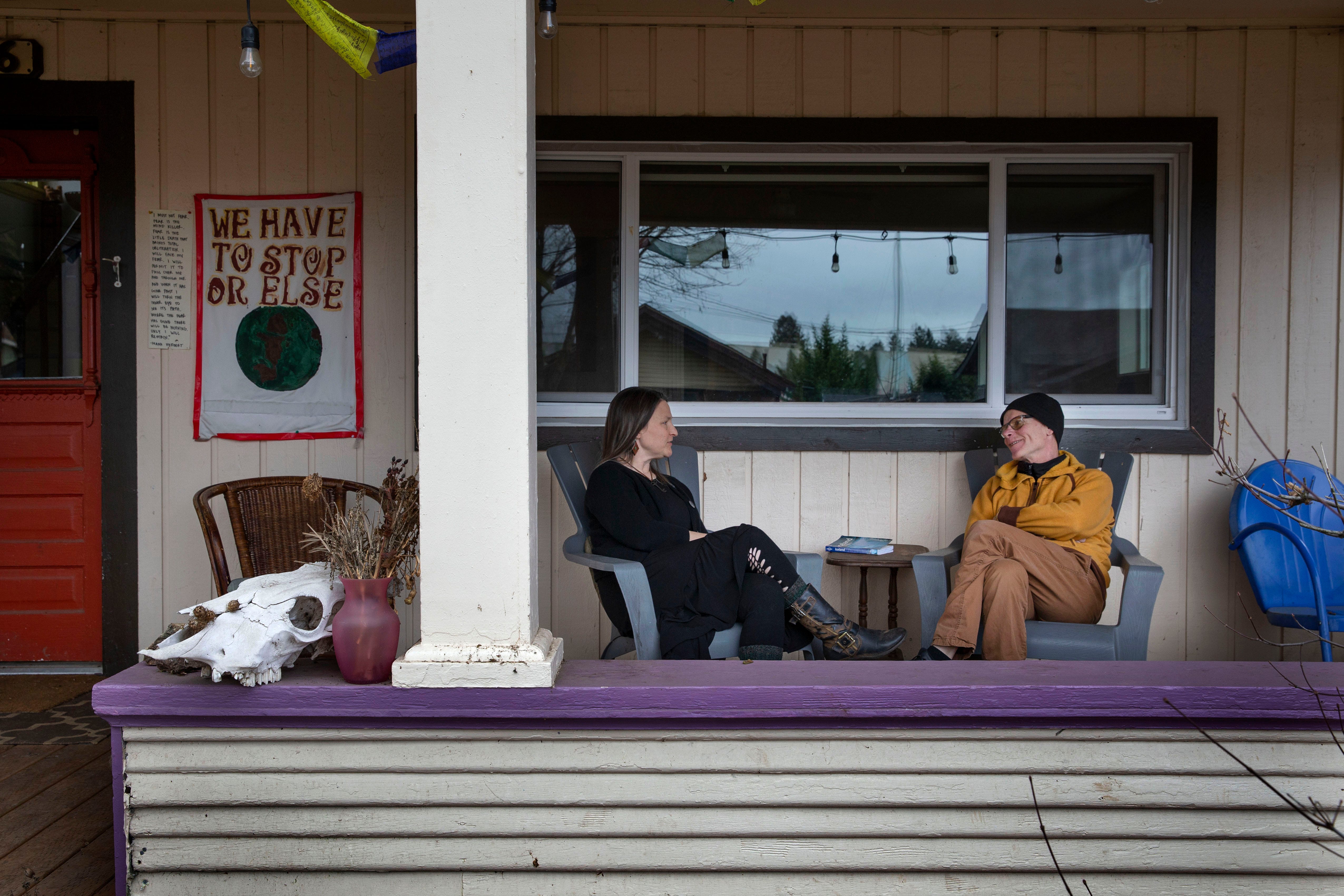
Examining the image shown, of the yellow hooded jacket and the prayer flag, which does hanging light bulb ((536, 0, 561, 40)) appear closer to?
the prayer flag

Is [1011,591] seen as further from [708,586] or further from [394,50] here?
[394,50]

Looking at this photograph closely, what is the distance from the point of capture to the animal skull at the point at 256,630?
1520mm

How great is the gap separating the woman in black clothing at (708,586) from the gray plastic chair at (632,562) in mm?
35

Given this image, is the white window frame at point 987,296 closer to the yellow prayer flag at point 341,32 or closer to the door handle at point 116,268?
the yellow prayer flag at point 341,32

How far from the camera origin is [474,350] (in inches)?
62.0

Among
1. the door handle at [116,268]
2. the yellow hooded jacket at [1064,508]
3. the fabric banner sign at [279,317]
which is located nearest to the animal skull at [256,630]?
the fabric banner sign at [279,317]

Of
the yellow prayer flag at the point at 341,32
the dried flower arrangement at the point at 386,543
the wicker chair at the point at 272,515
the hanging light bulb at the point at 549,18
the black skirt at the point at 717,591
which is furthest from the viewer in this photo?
the wicker chair at the point at 272,515

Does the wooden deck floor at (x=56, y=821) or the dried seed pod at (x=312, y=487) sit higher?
the dried seed pod at (x=312, y=487)

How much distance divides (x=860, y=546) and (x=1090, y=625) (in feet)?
2.40

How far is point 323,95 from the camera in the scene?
10.4ft

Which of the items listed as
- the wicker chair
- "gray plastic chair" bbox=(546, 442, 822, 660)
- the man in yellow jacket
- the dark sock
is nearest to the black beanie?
the man in yellow jacket

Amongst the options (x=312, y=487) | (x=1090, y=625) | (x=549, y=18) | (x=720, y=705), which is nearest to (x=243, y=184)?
(x=549, y=18)

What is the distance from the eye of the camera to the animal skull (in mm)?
1520

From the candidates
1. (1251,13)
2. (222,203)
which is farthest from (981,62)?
(222,203)
